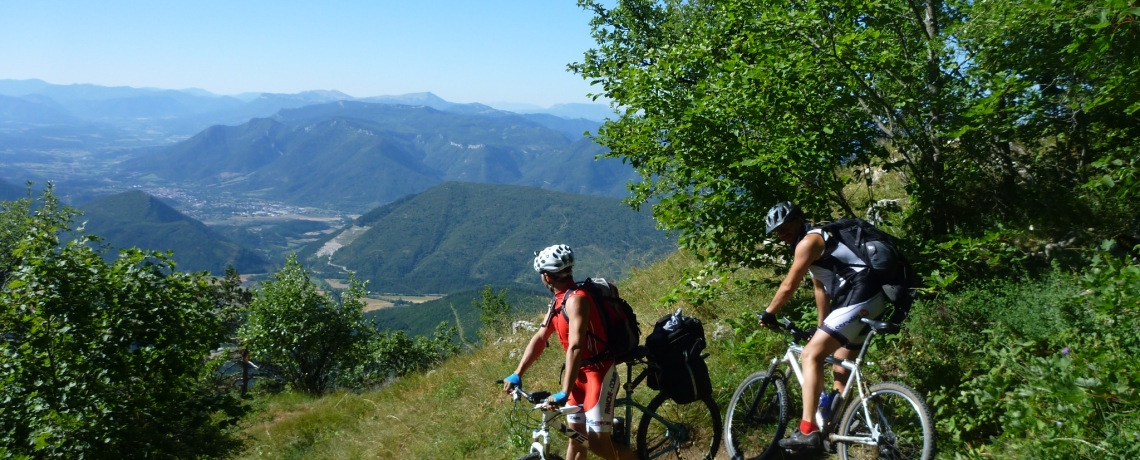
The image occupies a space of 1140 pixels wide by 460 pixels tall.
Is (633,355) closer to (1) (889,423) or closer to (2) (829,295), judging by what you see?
(2) (829,295)

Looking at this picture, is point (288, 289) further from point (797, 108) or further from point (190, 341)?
point (797, 108)

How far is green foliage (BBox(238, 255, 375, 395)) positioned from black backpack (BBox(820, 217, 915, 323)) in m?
22.5

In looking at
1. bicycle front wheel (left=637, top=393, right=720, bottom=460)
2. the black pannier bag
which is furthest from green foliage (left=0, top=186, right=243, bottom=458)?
the black pannier bag

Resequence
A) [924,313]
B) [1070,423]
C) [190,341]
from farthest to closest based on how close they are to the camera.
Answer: [190,341] < [924,313] < [1070,423]

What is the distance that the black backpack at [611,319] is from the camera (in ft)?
15.7

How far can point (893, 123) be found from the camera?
6992 mm

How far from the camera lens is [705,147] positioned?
667 centimetres

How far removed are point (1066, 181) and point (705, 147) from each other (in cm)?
397

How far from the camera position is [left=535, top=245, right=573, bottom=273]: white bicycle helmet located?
4.72 m

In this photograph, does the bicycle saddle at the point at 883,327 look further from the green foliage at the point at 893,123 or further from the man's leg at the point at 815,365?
the green foliage at the point at 893,123

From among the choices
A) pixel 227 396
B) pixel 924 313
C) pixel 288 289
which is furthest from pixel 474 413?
pixel 288 289

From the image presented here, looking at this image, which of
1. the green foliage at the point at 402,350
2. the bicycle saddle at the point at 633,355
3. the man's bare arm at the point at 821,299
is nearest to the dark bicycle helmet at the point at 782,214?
the man's bare arm at the point at 821,299

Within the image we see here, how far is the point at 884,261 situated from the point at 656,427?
2.51 m

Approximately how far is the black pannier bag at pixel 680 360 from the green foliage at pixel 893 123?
1777 mm
